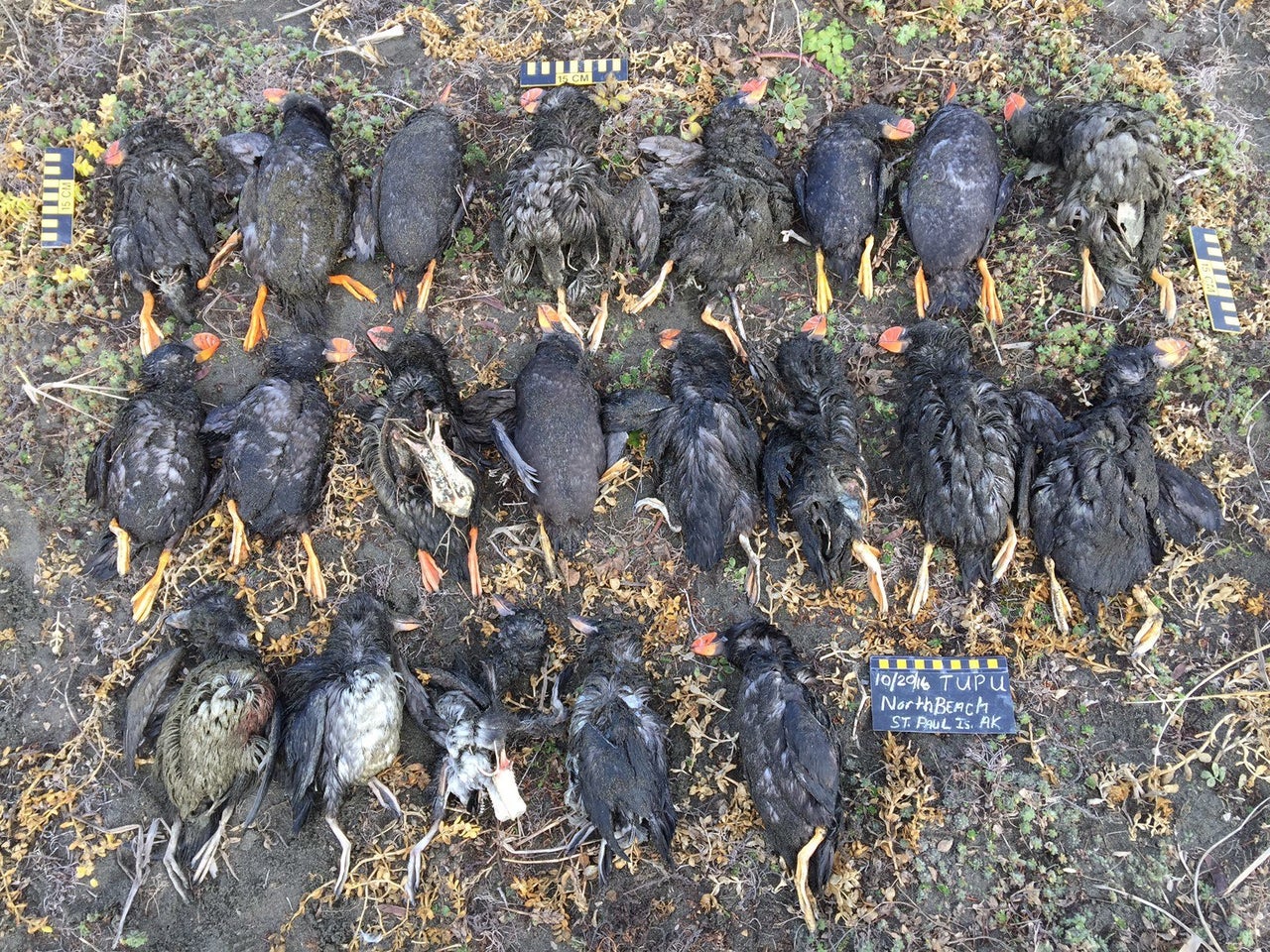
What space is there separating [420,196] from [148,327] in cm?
197

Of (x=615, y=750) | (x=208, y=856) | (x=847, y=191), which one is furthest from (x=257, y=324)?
(x=847, y=191)

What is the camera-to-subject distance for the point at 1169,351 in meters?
4.64

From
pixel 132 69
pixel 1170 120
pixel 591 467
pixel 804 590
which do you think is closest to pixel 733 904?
pixel 804 590

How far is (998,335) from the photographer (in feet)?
16.1

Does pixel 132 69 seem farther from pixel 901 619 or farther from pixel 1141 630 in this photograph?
pixel 1141 630

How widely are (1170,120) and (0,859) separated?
8.42 m

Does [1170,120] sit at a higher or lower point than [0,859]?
higher

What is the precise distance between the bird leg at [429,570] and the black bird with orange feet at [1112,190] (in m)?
4.34

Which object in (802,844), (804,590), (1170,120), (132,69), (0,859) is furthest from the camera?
(132,69)

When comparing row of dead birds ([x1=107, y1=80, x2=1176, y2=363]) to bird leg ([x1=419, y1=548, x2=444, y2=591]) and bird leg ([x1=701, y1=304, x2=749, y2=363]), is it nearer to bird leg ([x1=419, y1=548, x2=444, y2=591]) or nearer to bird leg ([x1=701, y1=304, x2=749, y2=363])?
bird leg ([x1=701, y1=304, x2=749, y2=363])

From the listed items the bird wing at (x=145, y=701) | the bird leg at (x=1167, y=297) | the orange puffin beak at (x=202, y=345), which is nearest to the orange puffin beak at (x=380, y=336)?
the orange puffin beak at (x=202, y=345)

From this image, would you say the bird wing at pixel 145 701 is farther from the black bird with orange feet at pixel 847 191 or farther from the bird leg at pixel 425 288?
the black bird with orange feet at pixel 847 191

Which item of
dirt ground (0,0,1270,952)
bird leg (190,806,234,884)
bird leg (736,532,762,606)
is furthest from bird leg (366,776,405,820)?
bird leg (736,532,762,606)

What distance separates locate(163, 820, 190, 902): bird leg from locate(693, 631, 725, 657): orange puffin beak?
3018 mm
